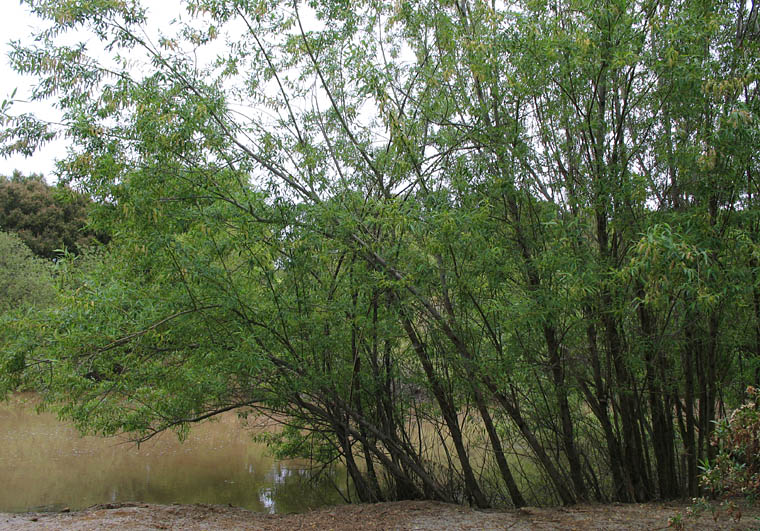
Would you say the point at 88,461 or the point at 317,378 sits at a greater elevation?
the point at 317,378

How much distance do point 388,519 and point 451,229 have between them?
8.48 feet

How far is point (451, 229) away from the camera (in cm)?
402

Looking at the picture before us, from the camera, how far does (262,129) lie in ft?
16.6

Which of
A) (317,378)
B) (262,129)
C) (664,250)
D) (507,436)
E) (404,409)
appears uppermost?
(262,129)

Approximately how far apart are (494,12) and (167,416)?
16.2 ft

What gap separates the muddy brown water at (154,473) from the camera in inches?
294

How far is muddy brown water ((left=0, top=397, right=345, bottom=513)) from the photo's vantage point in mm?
7469

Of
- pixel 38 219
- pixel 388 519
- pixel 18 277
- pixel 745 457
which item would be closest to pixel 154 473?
pixel 388 519

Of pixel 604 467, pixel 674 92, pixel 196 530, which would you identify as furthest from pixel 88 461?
pixel 674 92

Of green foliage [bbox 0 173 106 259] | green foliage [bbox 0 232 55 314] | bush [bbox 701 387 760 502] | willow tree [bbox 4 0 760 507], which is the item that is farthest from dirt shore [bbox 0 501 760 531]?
green foliage [bbox 0 173 106 259]

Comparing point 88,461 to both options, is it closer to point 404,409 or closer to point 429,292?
point 404,409

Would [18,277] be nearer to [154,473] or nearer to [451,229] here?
[154,473]

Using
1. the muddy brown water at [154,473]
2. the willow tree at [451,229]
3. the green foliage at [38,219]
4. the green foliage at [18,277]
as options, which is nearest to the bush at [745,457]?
the willow tree at [451,229]

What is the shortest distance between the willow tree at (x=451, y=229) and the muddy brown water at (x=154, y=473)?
7.85ft
